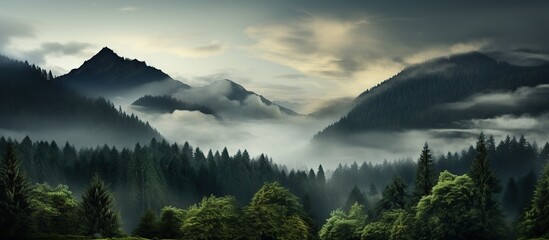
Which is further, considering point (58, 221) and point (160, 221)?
point (160, 221)

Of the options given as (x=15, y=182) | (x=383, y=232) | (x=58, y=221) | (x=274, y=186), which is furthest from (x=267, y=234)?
(x=15, y=182)

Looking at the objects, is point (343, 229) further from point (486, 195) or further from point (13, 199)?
point (13, 199)

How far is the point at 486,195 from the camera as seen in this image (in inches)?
5723

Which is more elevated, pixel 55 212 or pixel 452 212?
pixel 55 212

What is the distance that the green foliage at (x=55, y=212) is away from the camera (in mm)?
138250

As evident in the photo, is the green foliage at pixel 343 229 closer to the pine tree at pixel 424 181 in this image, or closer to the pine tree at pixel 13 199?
the pine tree at pixel 424 181

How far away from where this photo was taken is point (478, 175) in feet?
495

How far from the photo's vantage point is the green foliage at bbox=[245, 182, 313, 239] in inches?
6107

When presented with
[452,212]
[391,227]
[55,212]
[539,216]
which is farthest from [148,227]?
[539,216]

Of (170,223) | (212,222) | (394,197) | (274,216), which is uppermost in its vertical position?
(394,197)

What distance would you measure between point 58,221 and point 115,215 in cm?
1557

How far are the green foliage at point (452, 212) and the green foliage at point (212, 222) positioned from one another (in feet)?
134

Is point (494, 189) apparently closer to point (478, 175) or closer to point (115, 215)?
point (478, 175)

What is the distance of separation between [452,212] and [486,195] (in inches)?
389
